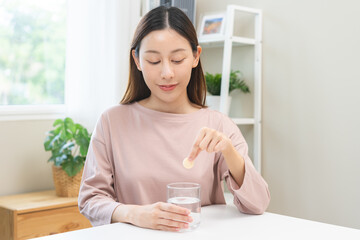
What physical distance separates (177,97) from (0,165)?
1.48 m

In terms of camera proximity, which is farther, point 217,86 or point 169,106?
point 217,86

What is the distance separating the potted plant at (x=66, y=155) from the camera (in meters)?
2.63

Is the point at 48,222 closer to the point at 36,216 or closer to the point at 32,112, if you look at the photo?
the point at 36,216

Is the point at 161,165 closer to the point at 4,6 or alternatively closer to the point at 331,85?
the point at 331,85

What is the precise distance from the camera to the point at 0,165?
8.79ft

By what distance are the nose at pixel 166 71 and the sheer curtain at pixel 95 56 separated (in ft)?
5.02

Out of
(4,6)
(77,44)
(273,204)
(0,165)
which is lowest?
(273,204)

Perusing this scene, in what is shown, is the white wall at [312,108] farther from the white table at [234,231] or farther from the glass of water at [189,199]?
the glass of water at [189,199]

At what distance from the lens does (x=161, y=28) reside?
152 centimetres

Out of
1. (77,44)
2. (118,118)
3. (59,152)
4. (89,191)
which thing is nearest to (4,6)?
→ (77,44)

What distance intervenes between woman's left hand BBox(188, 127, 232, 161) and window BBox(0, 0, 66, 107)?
1819 millimetres

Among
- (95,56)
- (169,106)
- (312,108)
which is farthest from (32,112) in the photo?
(312,108)

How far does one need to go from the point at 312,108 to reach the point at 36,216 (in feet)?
4.86

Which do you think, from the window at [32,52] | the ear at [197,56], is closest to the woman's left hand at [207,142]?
the ear at [197,56]
